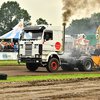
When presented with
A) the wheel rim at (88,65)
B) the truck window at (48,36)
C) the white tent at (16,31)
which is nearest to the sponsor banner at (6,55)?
the white tent at (16,31)

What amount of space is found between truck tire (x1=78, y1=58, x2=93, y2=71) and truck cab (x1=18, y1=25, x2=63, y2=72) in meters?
1.83

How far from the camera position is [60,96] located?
8.44 metres

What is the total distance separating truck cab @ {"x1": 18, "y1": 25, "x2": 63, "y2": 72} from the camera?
638 inches

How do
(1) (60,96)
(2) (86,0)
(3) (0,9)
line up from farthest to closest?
1. (3) (0,9)
2. (2) (86,0)
3. (1) (60,96)

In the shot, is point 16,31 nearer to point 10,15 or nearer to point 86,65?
point 86,65

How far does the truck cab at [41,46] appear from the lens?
16.2 m

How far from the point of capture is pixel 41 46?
52.9 feet

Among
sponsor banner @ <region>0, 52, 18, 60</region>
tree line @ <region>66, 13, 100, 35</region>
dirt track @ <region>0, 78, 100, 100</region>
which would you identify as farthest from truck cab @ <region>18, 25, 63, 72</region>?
sponsor banner @ <region>0, 52, 18, 60</region>

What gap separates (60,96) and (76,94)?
67 cm

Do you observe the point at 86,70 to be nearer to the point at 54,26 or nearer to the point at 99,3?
the point at 54,26

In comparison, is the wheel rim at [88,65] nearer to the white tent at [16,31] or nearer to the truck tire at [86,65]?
the truck tire at [86,65]

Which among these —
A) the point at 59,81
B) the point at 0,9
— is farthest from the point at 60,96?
the point at 0,9

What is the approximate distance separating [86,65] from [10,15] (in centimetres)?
6118

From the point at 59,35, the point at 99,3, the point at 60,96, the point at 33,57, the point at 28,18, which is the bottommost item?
the point at 60,96
